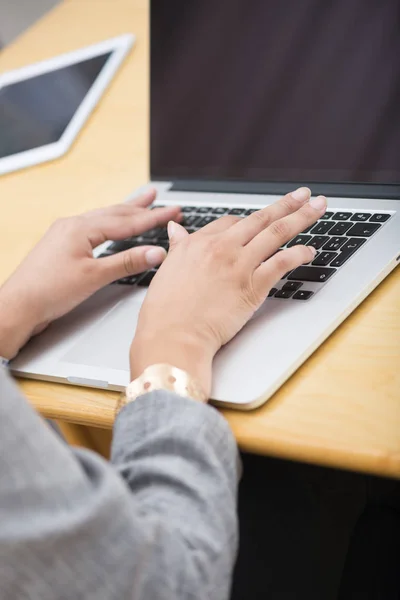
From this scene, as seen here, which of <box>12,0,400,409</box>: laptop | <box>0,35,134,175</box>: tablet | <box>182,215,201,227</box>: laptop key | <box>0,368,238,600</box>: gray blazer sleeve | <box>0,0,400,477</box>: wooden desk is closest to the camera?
<box>0,368,238,600</box>: gray blazer sleeve

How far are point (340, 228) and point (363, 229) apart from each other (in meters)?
0.02

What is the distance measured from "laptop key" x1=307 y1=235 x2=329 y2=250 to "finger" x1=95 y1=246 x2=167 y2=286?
16 cm

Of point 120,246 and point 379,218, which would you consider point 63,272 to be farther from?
point 379,218

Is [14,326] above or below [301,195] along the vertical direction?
below

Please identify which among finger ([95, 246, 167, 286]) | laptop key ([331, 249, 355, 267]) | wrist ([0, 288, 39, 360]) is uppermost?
laptop key ([331, 249, 355, 267])

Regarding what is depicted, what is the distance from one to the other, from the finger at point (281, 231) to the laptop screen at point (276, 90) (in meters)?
0.12

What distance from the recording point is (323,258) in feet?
2.13

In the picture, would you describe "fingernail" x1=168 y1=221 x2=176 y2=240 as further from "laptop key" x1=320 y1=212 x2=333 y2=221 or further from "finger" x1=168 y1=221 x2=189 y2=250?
"laptop key" x1=320 y1=212 x2=333 y2=221

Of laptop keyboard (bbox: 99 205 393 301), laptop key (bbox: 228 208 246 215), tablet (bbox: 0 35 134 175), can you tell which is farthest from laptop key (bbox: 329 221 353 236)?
tablet (bbox: 0 35 134 175)

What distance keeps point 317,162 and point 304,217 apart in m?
0.14

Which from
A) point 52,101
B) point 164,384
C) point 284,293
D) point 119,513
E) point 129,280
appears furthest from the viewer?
point 52,101

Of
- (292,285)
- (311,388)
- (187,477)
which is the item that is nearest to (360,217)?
(292,285)

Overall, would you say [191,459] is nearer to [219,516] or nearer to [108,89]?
[219,516]

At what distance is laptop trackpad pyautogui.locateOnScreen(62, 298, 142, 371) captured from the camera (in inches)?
24.4
